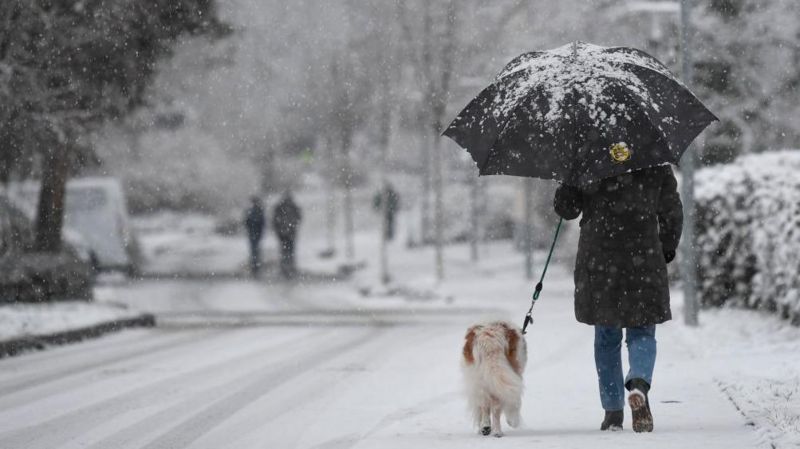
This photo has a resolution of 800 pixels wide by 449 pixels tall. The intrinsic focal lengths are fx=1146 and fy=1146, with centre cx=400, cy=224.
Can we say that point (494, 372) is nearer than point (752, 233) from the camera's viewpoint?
Yes

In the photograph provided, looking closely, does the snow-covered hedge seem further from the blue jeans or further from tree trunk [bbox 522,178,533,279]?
tree trunk [bbox 522,178,533,279]

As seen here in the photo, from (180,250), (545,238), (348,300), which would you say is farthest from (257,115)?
(348,300)

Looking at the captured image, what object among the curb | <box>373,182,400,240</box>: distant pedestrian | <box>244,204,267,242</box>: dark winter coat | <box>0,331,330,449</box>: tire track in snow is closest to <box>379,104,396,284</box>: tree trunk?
<box>373,182,400,240</box>: distant pedestrian

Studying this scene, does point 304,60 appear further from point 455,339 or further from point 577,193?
point 577,193

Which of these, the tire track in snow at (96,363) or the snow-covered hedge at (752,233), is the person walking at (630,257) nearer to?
the snow-covered hedge at (752,233)

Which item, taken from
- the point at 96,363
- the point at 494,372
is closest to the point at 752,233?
the point at 96,363

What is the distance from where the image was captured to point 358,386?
9.44 metres

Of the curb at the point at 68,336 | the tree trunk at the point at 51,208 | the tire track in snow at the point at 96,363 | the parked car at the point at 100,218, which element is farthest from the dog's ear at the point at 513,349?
the parked car at the point at 100,218

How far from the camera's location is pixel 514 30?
28.9m

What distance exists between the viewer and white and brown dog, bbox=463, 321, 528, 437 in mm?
6289

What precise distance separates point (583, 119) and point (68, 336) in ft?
29.7

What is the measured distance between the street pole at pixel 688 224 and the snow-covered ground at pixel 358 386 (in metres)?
0.29

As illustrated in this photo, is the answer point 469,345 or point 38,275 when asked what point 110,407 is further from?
point 38,275

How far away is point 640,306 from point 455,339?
7408 mm
